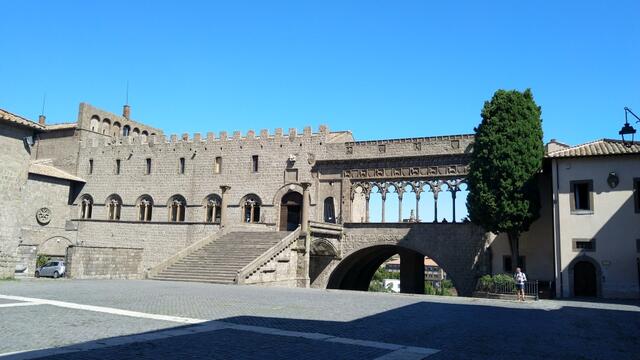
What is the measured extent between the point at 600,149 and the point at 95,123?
41.6 metres

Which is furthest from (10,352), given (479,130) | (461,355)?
(479,130)

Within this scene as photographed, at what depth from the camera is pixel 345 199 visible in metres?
35.3

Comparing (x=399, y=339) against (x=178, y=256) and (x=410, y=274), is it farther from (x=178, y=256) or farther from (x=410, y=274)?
(x=410, y=274)

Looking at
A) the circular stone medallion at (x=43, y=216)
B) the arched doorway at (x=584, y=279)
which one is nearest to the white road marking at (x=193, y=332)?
the arched doorway at (x=584, y=279)

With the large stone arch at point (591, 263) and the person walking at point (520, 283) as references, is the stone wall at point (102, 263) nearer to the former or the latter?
the person walking at point (520, 283)

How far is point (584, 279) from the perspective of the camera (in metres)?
25.2

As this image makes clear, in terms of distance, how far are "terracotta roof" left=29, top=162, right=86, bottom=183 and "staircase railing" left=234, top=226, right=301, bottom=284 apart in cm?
2374

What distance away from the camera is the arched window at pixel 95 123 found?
158ft

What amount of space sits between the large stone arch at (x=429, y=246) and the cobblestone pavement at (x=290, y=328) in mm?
12794

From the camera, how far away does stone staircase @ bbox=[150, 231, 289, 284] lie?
1037 inches

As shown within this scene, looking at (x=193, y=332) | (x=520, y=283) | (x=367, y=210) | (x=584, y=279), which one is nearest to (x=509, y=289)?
(x=520, y=283)

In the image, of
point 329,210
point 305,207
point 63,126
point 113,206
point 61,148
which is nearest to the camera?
point 305,207

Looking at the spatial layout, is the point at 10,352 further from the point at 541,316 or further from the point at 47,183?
the point at 47,183

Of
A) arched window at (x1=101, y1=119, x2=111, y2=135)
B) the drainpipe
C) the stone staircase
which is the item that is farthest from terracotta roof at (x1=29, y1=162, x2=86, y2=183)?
the drainpipe
